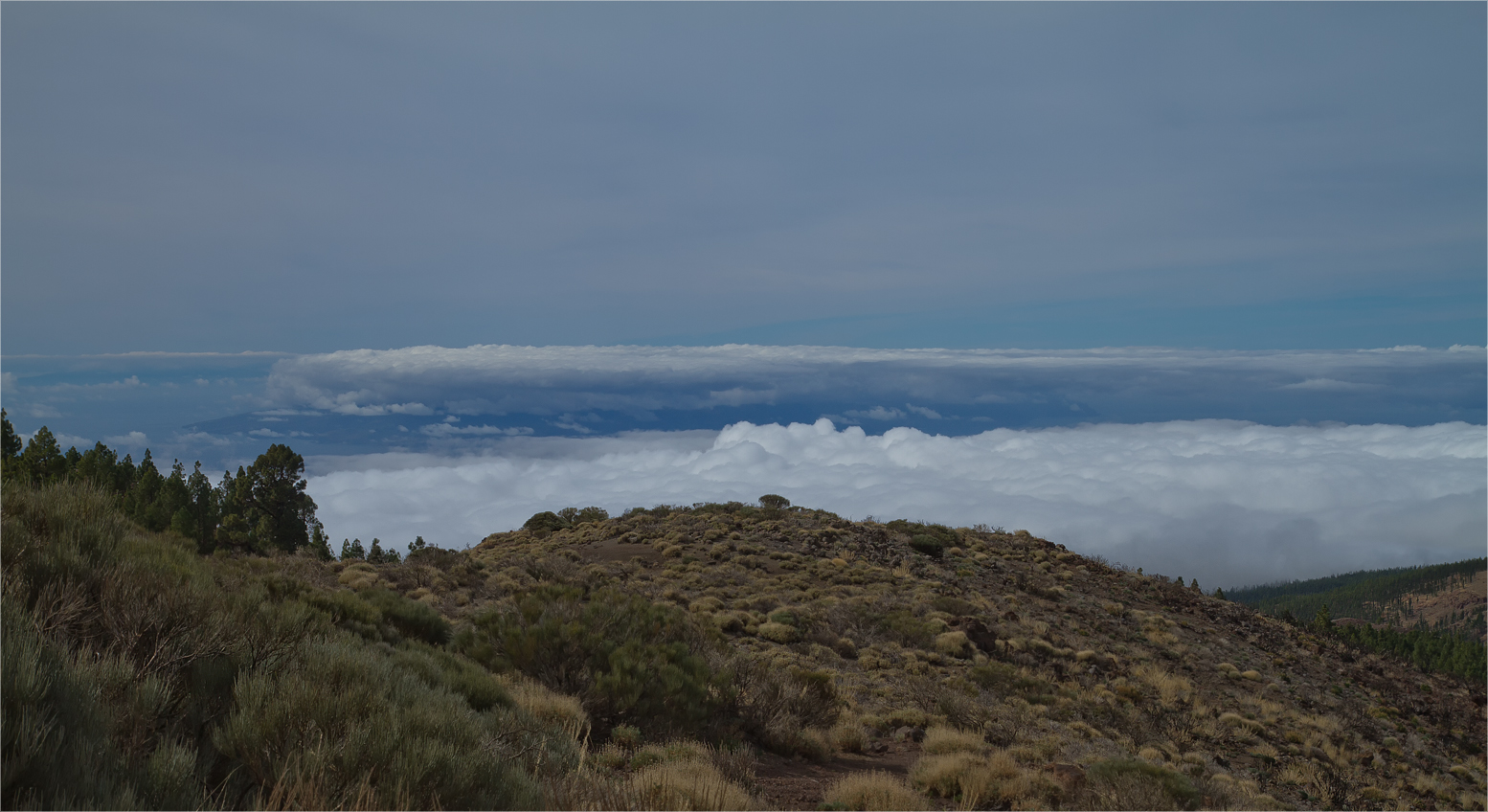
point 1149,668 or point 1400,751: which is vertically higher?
point 1149,668

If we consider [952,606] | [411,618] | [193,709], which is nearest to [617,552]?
[952,606]

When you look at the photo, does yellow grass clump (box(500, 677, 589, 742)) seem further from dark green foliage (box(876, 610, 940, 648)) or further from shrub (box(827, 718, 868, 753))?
dark green foliage (box(876, 610, 940, 648))

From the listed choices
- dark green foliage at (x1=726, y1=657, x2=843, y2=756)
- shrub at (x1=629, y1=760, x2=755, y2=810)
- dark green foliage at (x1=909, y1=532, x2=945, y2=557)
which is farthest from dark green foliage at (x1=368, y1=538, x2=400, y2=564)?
shrub at (x1=629, y1=760, x2=755, y2=810)

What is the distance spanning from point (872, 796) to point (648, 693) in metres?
3.45

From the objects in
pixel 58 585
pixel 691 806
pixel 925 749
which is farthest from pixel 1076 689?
pixel 58 585

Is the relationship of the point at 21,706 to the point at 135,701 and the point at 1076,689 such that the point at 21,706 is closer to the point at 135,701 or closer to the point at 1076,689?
the point at 135,701

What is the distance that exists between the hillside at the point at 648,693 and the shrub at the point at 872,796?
0.05m

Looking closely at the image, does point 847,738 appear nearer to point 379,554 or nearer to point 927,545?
point 927,545

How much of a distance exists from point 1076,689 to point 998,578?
1406 cm

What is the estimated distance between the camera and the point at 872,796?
7.80 m

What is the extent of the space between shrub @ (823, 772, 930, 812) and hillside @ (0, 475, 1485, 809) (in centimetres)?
5

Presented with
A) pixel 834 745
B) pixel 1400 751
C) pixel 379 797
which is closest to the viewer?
pixel 379 797

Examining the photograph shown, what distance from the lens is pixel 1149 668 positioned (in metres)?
23.2

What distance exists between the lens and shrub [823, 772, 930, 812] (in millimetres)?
7699
